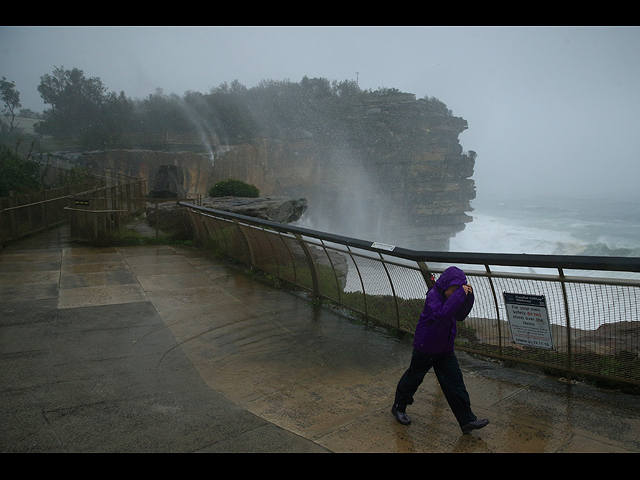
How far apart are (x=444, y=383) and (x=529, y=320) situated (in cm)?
149

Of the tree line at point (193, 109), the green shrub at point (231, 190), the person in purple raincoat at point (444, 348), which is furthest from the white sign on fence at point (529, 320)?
the tree line at point (193, 109)

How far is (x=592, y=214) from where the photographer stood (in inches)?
5374

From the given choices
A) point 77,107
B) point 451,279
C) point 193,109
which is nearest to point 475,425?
point 451,279

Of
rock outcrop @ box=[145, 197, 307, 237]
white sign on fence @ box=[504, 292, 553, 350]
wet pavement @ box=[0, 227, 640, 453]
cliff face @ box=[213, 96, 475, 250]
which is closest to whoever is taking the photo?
wet pavement @ box=[0, 227, 640, 453]

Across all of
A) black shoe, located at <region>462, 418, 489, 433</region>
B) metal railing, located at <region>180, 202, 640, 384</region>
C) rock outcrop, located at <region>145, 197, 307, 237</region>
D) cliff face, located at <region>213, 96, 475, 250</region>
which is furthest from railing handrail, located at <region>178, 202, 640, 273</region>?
cliff face, located at <region>213, 96, 475, 250</region>

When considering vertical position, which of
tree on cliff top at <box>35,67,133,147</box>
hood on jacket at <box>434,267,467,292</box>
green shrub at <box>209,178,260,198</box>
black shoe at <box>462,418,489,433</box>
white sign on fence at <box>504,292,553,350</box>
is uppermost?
tree on cliff top at <box>35,67,133,147</box>

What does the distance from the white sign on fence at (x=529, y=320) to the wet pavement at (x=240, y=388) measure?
0.43 meters

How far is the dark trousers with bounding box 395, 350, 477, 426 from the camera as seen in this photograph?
13.0 feet

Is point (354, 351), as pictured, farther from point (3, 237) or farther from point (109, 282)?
point (3, 237)

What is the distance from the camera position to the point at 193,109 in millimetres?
75625

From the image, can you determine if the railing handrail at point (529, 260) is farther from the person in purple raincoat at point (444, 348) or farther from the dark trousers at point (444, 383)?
the dark trousers at point (444, 383)

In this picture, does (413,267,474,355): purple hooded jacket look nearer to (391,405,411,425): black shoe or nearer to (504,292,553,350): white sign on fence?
(391,405,411,425): black shoe

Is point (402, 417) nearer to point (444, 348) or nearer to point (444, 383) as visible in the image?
point (444, 383)
